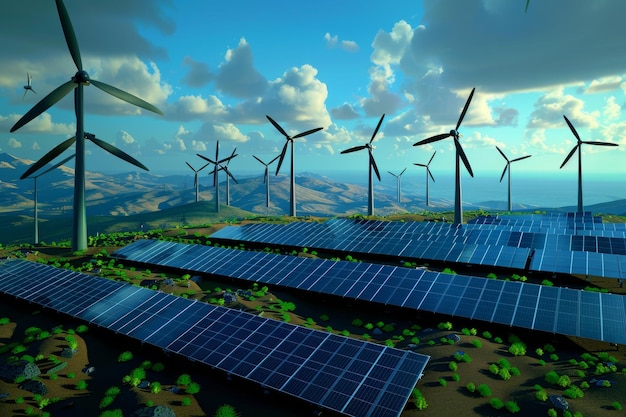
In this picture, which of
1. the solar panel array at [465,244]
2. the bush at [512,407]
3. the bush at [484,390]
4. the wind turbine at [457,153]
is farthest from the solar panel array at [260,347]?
the wind turbine at [457,153]

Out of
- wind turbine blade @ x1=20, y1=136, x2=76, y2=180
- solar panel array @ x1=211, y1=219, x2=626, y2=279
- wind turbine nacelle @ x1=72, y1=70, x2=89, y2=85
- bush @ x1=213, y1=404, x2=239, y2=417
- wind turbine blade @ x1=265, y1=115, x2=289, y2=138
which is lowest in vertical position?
bush @ x1=213, y1=404, x2=239, y2=417

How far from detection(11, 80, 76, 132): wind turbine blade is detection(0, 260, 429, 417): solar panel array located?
28.9 meters

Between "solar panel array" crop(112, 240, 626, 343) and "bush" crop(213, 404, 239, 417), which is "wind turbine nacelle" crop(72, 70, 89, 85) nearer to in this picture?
"solar panel array" crop(112, 240, 626, 343)

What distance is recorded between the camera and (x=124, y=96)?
224 ft

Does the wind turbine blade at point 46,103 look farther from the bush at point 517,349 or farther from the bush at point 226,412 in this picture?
the bush at point 517,349

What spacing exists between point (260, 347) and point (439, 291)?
2131 cm

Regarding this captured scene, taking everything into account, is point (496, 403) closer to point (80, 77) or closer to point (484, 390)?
point (484, 390)

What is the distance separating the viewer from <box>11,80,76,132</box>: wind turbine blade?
59.0 metres

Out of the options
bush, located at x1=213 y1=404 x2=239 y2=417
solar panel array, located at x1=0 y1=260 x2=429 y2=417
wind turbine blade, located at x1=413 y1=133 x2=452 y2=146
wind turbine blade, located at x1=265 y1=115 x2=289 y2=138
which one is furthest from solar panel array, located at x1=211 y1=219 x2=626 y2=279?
wind turbine blade, located at x1=265 y1=115 x2=289 y2=138

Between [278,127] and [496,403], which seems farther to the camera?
[278,127]

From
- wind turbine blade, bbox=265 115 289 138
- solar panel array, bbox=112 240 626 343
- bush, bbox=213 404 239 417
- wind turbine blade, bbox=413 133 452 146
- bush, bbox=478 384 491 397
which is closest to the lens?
bush, bbox=213 404 239 417

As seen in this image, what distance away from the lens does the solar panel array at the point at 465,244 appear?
1992 inches

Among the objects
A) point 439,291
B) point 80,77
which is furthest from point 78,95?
point 439,291

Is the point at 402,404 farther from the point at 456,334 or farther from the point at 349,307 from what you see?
the point at 349,307
